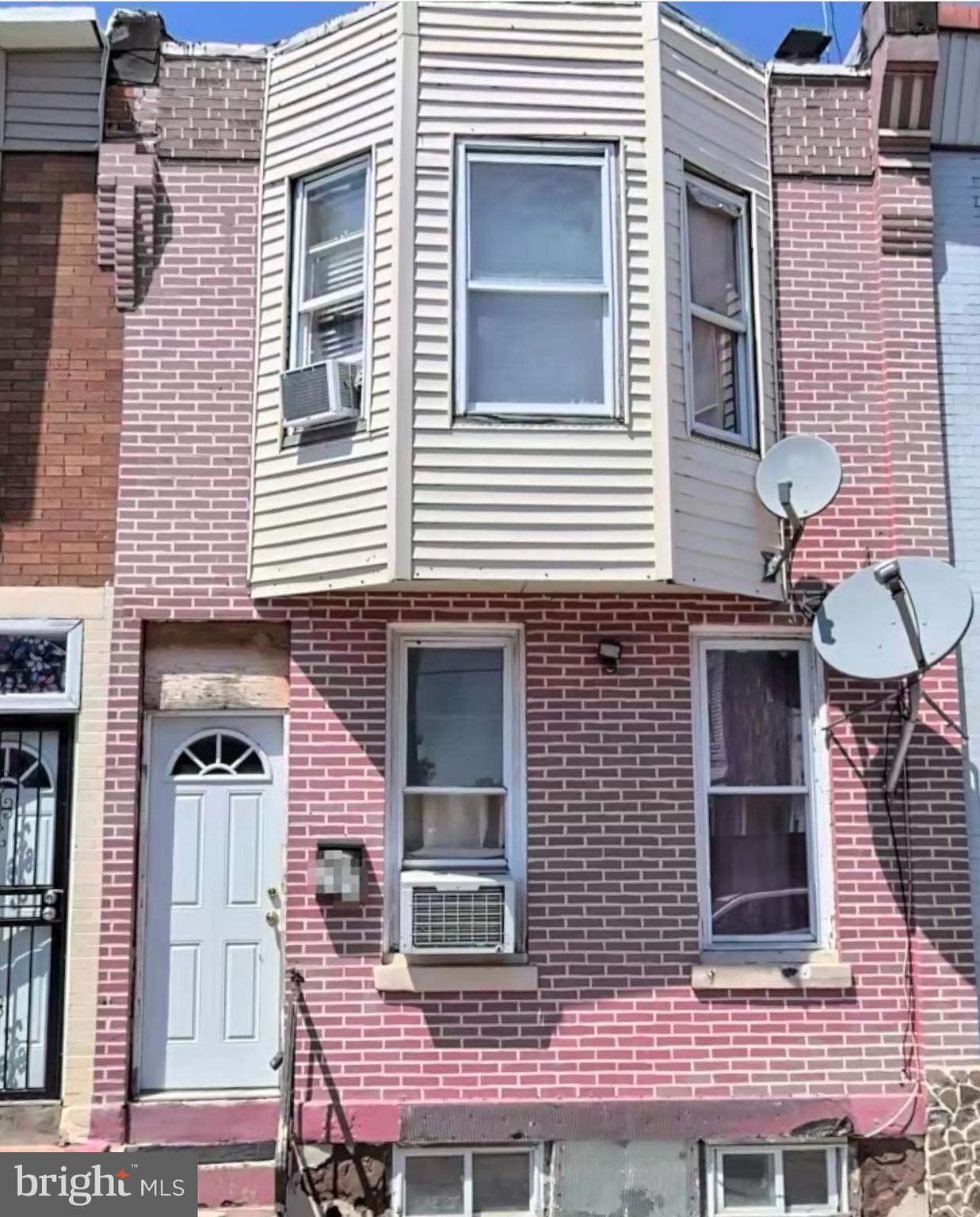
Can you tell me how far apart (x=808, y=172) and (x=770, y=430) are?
1691 millimetres

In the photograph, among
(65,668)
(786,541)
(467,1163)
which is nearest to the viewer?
(467,1163)

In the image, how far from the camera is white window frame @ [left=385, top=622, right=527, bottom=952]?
23.0 feet

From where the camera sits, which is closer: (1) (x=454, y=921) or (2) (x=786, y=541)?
(1) (x=454, y=921)

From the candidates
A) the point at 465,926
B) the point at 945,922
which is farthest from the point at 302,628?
the point at 945,922

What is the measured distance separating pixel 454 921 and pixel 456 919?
0.05 feet

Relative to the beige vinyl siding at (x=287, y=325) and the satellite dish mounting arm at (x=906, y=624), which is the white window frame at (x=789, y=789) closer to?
the satellite dish mounting arm at (x=906, y=624)

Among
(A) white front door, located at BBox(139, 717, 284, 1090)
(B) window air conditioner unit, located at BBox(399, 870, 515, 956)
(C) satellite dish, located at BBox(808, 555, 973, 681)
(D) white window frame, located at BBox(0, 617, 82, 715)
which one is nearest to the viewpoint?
(C) satellite dish, located at BBox(808, 555, 973, 681)

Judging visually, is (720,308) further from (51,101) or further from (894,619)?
(51,101)

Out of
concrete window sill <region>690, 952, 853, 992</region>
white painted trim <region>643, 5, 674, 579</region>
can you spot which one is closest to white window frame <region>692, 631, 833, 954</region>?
concrete window sill <region>690, 952, 853, 992</region>

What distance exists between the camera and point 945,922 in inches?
279

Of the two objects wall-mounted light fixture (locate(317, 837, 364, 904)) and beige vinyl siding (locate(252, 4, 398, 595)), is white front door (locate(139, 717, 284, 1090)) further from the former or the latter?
beige vinyl siding (locate(252, 4, 398, 595))

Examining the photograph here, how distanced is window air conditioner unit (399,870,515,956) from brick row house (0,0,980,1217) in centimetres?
2

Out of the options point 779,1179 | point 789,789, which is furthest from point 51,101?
point 779,1179

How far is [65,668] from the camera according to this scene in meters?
7.14
